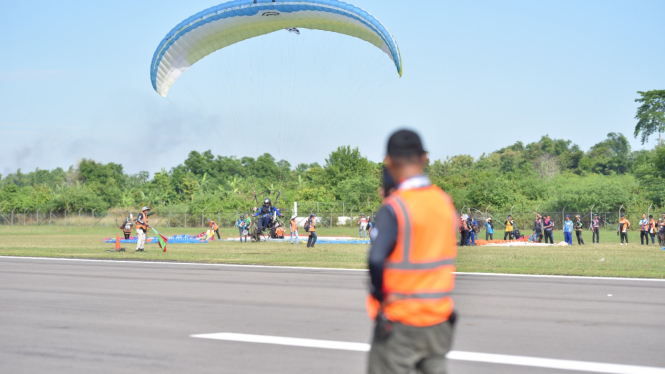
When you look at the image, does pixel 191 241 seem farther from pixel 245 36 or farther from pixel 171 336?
pixel 171 336

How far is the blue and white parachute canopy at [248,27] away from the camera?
20.1 metres

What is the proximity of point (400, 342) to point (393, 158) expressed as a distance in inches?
34.0

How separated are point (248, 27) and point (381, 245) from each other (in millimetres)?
19092

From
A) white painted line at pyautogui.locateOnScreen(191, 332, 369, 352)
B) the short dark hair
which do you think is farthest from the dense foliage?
the short dark hair

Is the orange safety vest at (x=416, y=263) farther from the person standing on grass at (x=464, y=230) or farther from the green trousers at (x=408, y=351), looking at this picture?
the person standing on grass at (x=464, y=230)

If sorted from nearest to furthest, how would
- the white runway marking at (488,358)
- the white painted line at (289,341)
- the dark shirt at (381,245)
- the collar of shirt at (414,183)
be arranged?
the dark shirt at (381,245) < the collar of shirt at (414,183) < the white runway marking at (488,358) < the white painted line at (289,341)

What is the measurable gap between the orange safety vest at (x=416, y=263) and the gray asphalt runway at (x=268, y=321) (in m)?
2.94

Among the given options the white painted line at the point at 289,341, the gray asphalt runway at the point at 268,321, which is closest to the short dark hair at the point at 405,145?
the gray asphalt runway at the point at 268,321

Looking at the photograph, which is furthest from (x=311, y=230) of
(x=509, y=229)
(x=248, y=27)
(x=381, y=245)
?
(x=381, y=245)

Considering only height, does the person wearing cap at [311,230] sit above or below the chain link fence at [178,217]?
below

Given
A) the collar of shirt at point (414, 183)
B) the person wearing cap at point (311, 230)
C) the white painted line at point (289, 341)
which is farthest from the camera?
the person wearing cap at point (311, 230)

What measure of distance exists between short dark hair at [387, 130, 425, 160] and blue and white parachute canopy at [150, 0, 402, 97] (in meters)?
17.1

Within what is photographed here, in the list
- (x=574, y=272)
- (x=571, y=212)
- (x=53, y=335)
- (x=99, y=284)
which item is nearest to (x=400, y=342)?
(x=53, y=335)

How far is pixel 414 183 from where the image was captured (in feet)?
10.9
